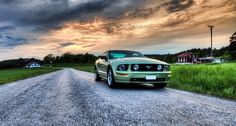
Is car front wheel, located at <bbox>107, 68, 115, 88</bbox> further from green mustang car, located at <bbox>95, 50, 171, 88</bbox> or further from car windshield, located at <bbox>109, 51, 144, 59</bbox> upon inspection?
car windshield, located at <bbox>109, 51, 144, 59</bbox>

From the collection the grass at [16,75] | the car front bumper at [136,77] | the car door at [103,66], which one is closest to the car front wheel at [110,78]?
the car front bumper at [136,77]

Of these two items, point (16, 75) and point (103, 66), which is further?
point (16, 75)

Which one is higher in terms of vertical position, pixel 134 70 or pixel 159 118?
pixel 134 70

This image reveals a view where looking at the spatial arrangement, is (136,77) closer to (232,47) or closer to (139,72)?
(139,72)

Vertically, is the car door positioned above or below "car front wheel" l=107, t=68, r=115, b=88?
above

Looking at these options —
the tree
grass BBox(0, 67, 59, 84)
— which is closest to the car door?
grass BBox(0, 67, 59, 84)

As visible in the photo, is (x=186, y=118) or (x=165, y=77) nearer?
(x=186, y=118)

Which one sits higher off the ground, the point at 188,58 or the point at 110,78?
the point at 188,58

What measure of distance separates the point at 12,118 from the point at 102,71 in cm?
761

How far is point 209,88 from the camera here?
33.1ft

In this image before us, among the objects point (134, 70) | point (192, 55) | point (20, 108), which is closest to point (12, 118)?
point (20, 108)

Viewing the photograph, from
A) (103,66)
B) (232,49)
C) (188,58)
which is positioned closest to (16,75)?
(103,66)

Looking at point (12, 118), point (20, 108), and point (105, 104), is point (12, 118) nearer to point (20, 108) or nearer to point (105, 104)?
point (20, 108)

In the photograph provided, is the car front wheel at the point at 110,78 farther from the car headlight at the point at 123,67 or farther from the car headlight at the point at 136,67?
the car headlight at the point at 136,67
